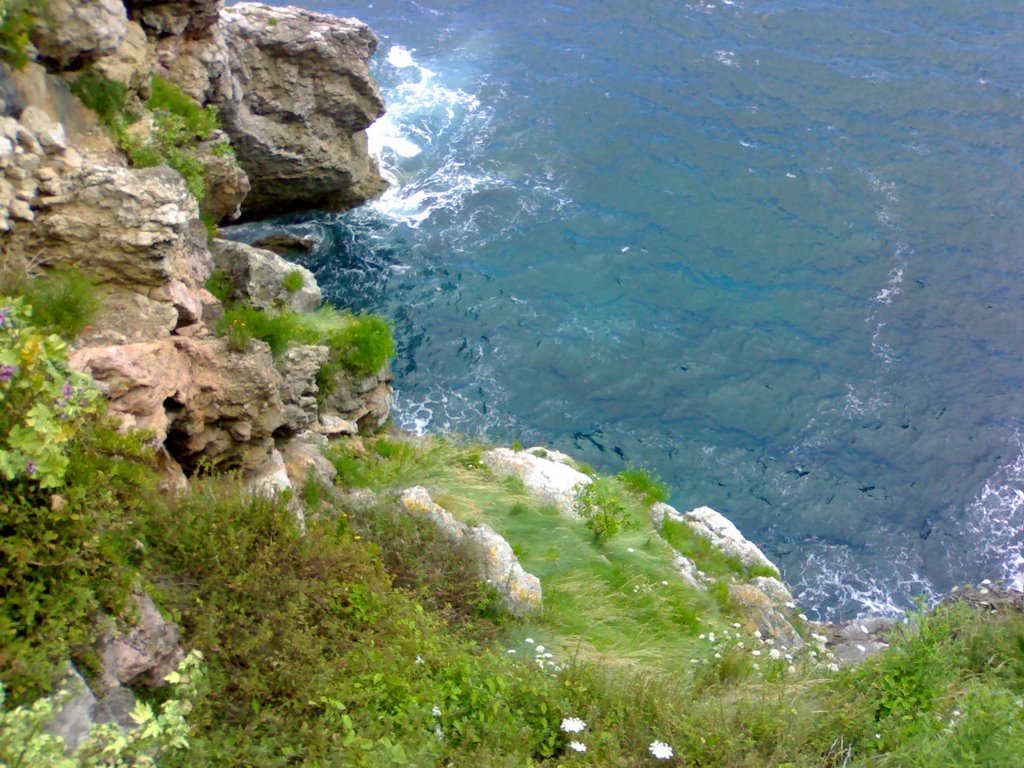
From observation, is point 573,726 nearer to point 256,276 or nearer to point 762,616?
point 762,616

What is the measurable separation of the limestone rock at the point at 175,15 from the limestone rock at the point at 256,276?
371cm

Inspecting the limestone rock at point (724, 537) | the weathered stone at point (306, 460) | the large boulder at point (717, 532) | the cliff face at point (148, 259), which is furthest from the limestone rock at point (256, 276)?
the limestone rock at point (724, 537)

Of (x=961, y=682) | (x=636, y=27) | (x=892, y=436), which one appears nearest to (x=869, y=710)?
(x=961, y=682)

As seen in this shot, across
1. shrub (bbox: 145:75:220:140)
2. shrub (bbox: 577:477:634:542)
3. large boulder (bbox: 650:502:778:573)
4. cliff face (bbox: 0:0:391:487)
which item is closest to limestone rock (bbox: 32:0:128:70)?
cliff face (bbox: 0:0:391:487)

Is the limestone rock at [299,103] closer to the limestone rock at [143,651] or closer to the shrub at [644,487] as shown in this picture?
the shrub at [644,487]

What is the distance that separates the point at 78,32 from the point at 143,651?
27.7ft

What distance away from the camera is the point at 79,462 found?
6.30 m

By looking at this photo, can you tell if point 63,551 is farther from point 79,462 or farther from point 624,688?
point 624,688

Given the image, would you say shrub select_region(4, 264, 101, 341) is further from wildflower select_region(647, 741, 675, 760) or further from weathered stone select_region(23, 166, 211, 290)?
wildflower select_region(647, 741, 675, 760)

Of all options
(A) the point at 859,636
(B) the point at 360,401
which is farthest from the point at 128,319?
(A) the point at 859,636

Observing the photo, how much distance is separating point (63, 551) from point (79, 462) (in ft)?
2.21

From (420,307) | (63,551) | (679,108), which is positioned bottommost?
(420,307)

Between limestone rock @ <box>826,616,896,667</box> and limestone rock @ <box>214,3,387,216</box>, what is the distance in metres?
18.9

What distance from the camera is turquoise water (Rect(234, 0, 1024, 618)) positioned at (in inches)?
879
